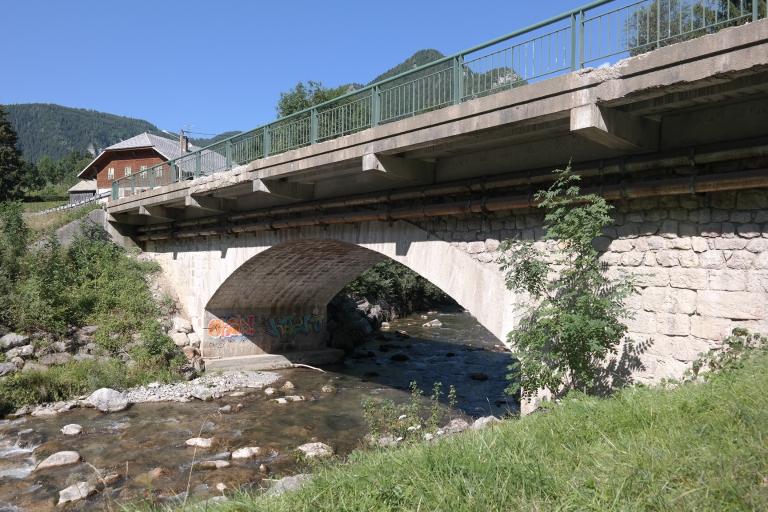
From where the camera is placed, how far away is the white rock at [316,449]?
975cm

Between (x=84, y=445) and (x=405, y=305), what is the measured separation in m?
20.4

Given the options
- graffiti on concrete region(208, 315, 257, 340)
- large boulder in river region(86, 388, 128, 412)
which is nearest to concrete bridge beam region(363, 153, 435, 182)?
large boulder in river region(86, 388, 128, 412)

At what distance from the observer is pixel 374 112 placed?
29.1 ft

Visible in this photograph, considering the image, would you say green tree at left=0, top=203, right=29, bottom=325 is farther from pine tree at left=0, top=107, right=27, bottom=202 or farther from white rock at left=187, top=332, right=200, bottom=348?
pine tree at left=0, top=107, right=27, bottom=202

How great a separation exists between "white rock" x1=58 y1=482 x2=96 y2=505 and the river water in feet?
0.42

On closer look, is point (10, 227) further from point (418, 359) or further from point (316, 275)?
point (418, 359)

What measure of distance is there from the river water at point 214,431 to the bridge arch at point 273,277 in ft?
6.48

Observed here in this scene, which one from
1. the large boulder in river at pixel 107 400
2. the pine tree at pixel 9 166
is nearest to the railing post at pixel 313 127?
the large boulder in river at pixel 107 400

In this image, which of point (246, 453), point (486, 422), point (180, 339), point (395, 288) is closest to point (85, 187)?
point (395, 288)

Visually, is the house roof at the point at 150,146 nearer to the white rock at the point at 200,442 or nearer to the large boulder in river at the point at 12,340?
the large boulder in river at the point at 12,340

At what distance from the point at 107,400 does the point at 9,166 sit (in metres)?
28.6

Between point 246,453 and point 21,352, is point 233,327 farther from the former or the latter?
point 246,453

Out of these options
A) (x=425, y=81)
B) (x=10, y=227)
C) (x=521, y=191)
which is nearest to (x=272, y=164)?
(x=425, y=81)

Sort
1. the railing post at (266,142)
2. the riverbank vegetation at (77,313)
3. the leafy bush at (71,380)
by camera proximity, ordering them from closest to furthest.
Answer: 1. the railing post at (266,142)
2. the leafy bush at (71,380)
3. the riverbank vegetation at (77,313)
